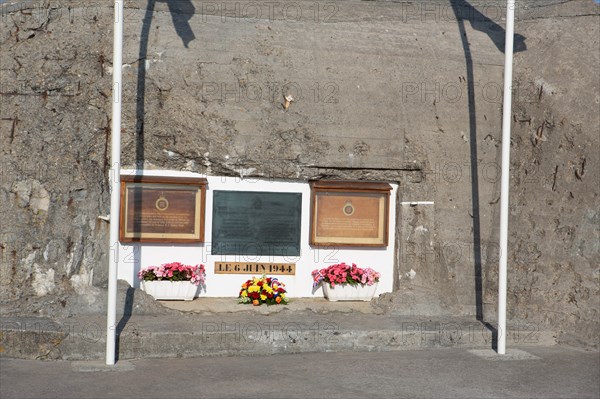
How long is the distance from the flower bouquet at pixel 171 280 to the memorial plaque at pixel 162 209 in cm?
41

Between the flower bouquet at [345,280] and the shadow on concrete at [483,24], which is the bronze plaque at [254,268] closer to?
the flower bouquet at [345,280]

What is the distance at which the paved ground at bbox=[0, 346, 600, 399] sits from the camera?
7.95 meters

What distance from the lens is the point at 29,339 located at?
29.9 feet

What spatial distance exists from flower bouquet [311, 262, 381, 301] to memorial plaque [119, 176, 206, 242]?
196 centimetres

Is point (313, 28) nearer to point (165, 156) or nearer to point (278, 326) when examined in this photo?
point (165, 156)

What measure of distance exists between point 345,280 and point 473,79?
13.2ft

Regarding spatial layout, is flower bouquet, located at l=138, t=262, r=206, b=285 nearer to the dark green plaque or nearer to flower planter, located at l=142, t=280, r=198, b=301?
flower planter, located at l=142, t=280, r=198, b=301

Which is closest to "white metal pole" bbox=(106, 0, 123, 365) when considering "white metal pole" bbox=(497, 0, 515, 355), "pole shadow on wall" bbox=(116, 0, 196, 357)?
"pole shadow on wall" bbox=(116, 0, 196, 357)

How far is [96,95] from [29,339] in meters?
3.75

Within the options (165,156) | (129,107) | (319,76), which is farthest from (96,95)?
(319,76)

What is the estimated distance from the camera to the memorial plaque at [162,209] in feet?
35.9

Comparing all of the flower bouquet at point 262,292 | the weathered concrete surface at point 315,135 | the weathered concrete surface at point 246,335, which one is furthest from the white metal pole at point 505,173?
the flower bouquet at point 262,292

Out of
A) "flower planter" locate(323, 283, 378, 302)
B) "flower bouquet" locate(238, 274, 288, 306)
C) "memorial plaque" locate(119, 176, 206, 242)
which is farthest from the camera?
"flower planter" locate(323, 283, 378, 302)

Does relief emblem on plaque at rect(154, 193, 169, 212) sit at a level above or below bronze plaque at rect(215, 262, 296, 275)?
above
